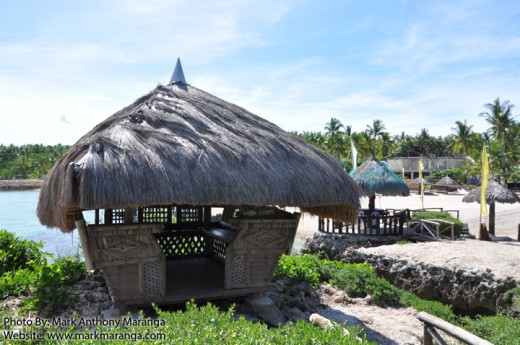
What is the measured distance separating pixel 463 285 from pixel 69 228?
776cm

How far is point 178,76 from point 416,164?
49173mm

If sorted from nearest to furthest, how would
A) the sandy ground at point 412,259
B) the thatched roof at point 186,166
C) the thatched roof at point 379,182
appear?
the thatched roof at point 186,166, the sandy ground at point 412,259, the thatched roof at point 379,182

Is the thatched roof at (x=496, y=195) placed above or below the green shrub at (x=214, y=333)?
above

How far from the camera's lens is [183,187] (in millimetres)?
5082

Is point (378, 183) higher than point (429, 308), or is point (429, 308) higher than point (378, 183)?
point (378, 183)

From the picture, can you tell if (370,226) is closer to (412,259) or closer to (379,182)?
(379,182)

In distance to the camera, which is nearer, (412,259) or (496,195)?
(412,259)

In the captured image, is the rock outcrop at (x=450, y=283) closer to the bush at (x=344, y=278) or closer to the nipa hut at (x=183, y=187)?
the bush at (x=344, y=278)

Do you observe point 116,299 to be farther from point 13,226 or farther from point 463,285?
point 13,226

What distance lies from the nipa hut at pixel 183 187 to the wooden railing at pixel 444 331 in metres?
2.03

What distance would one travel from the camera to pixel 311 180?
5902mm

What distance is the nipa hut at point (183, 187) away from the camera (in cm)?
494

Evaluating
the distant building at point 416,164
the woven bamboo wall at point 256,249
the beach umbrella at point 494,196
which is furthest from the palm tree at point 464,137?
the woven bamboo wall at point 256,249

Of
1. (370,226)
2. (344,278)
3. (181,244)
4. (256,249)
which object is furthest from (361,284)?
(370,226)
